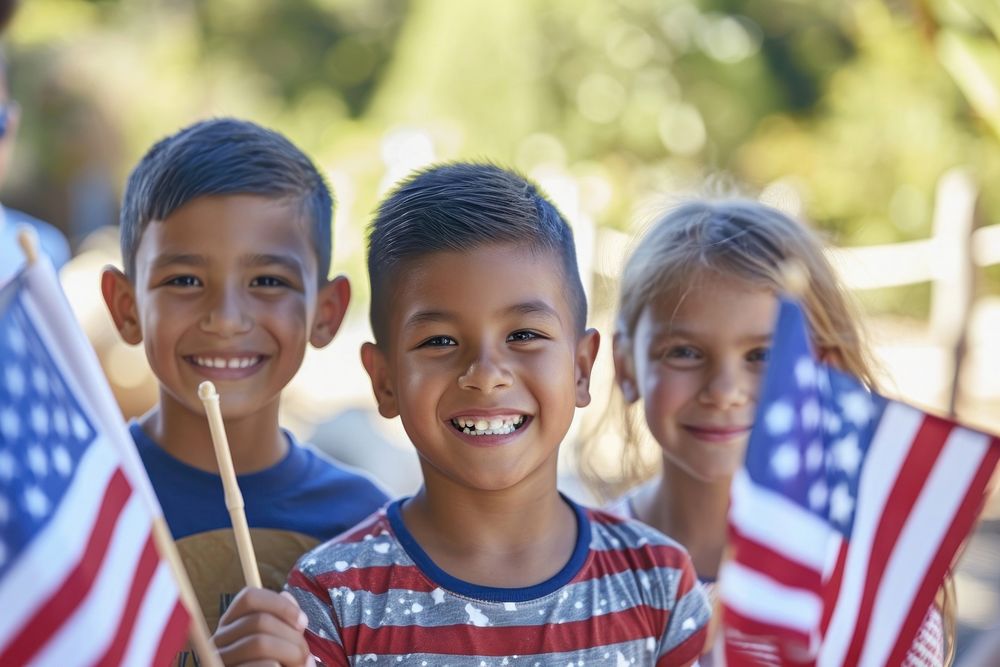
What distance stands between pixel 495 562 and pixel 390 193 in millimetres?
839

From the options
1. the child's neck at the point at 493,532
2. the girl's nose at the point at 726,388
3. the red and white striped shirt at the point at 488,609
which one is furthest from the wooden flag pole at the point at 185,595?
the girl's nose at the point at 726,388

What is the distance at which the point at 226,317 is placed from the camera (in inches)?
105

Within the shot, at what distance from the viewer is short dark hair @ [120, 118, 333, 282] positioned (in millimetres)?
2775

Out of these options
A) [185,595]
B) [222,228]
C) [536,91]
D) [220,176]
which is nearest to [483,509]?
[185,595]

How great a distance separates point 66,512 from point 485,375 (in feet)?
2.61

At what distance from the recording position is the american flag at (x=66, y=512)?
5.74 feet

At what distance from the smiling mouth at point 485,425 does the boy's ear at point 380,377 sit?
19 cm

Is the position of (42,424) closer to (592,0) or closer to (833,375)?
(833,375)

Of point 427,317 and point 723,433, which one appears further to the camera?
point 723,433

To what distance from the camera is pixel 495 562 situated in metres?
2.39

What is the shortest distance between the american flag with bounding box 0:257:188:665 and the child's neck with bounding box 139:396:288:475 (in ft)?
2.89

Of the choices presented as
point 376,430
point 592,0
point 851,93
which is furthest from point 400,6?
point 376,430

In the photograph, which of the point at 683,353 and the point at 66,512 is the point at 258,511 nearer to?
the point at 66,512

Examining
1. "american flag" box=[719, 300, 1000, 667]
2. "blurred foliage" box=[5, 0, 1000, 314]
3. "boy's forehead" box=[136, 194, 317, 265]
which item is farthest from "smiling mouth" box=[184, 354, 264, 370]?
"blurred foliage" box=[5, 0, 1000, 314]
